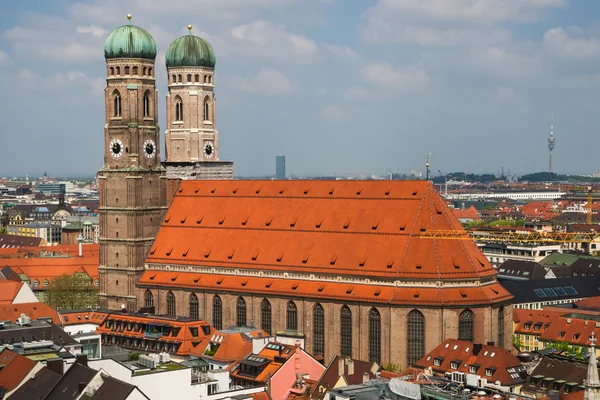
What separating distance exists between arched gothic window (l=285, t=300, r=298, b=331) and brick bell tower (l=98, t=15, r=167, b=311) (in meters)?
20.8

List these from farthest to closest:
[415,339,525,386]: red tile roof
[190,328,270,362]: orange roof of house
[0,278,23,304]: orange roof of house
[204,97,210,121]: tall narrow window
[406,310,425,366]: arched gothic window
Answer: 1. [204,97,210,121]: tall narrow window
2. [0,278,23,304]: orange roof of house
3. [406,310,425,366]: arched gothic window
4. [190,328,270,362]: orange roof of house
5. [415,339,525,386]: red tile roof

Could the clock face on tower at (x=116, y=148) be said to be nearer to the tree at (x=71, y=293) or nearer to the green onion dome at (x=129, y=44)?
the green onion dome at (x=129, y=44)

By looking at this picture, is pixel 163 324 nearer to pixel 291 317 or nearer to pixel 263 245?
pixel 291 317

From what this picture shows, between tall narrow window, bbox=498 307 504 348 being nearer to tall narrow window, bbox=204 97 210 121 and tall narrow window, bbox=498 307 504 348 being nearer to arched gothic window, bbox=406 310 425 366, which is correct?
arched gothic window, bbox=406 310 425 366

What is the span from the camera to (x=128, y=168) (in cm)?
12481

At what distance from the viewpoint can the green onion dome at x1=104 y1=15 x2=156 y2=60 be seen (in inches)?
4934

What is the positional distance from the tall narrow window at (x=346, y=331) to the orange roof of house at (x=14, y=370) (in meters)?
37.9

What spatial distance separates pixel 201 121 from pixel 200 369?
58.8m

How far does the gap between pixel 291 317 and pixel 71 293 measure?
138 feet

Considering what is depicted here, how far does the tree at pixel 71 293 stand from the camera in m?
141

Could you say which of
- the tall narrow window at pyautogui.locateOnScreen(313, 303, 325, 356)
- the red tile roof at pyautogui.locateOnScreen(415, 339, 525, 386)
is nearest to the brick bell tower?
the tall narrow window at pyautogui.locateOnScreen(313, 303, 325, 356)

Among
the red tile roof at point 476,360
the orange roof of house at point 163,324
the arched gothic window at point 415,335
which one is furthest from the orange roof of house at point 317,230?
the orange roof of house at point 163,324

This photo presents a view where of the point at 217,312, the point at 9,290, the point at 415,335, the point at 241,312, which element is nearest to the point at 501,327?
the point at 415,335

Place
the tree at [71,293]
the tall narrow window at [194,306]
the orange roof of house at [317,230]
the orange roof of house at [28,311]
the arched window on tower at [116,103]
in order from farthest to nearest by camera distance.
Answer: the tree at [71,293], the arched window on tower at [116,103], the tall narrow window at [194,306], the orange roof of house at [28,311], the orange roof of house at [317,230]
